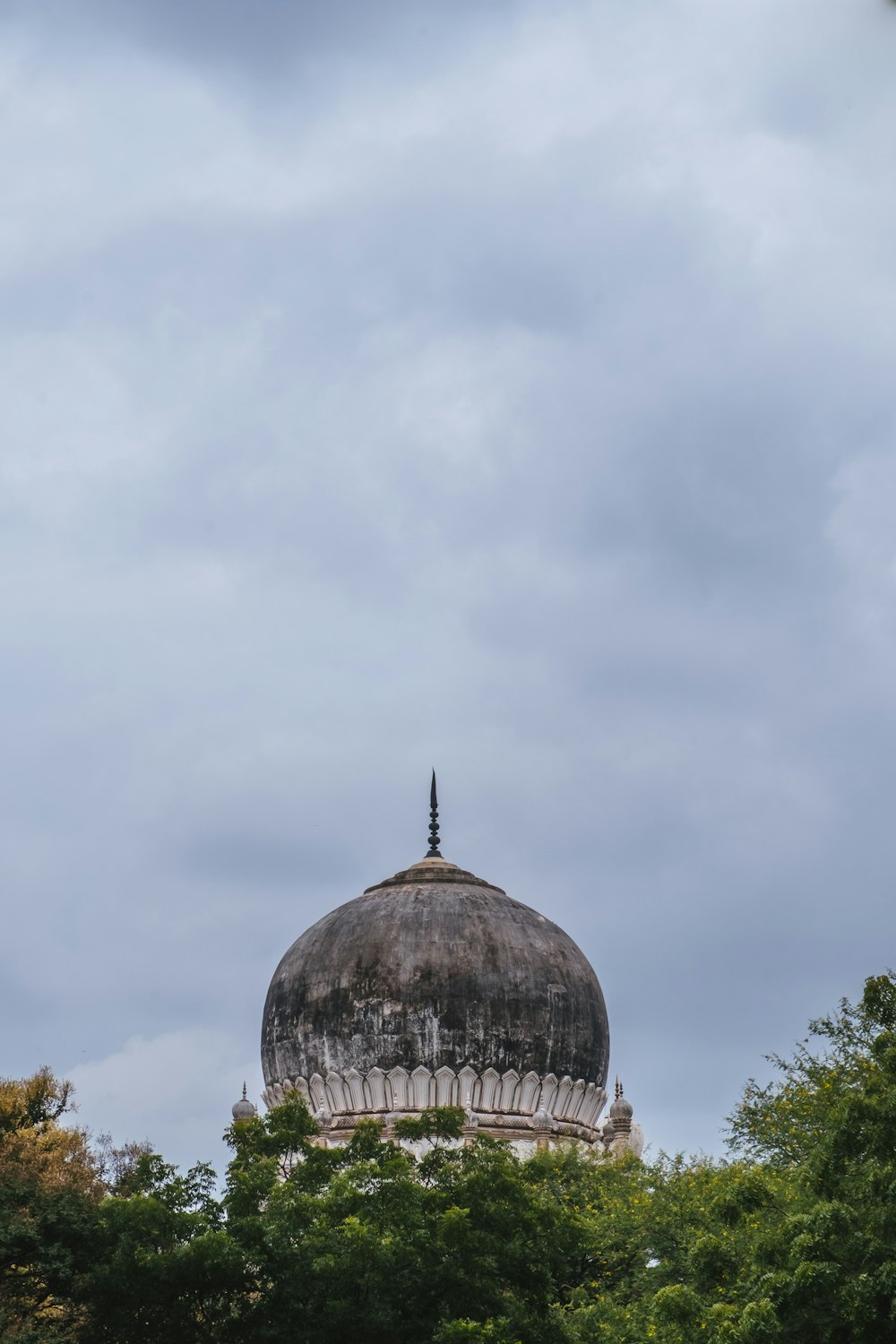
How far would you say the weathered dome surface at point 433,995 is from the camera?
34406 millimetres

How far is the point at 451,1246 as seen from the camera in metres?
22.1

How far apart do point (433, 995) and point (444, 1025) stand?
59 cm

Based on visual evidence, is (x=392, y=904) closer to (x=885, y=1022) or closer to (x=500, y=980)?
(x=500, y=980)

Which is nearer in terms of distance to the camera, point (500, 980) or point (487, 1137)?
point (487, 1137)

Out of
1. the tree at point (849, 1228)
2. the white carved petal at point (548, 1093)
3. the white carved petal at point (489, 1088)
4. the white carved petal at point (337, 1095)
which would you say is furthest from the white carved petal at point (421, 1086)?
the tree at point (849, 1228)

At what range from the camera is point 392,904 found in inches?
1435

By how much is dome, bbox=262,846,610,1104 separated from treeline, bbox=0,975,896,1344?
25.5 feet

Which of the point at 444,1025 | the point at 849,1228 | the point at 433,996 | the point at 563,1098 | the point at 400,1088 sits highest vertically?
the point at 433,996

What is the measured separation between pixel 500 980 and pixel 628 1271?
29.5 feet

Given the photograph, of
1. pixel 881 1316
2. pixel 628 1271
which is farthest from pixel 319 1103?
pixel 881 1316

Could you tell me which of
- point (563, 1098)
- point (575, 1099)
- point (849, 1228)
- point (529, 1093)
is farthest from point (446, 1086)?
point (849, 1228)

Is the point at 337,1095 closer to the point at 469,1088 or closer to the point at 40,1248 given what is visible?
the point at 469,1088

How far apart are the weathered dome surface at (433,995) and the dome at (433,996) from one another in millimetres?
23

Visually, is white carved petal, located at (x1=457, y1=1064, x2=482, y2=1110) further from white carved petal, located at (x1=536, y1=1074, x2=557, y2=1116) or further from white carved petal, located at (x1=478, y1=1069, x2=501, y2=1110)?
white carved petal, located at (x1=536, y1=1074, x2=557, y2=1116)
